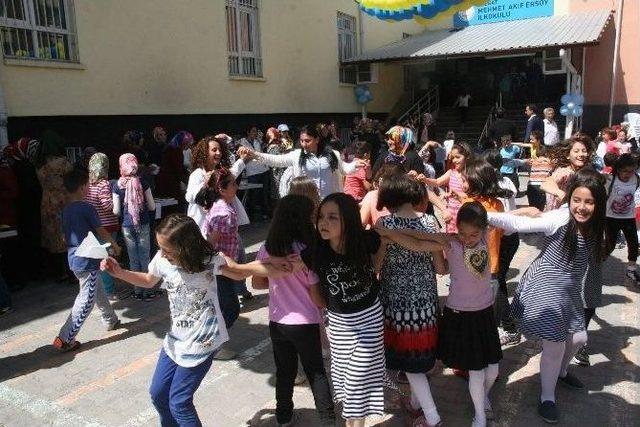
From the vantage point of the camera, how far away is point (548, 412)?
3.02m

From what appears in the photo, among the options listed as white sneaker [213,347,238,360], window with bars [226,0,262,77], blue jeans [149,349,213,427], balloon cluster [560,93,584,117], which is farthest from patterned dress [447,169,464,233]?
balloon cluster [560,93,584,117]

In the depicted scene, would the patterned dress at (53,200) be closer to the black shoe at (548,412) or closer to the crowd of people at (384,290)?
the crowd of people at (384,290)

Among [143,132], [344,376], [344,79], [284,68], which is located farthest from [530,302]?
[344,79]

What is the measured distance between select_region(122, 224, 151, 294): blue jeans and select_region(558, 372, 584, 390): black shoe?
4094mm

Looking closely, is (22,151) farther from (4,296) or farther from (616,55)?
(616,55)

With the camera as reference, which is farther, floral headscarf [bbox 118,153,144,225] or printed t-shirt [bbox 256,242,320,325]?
floral headscarf [bbox 118,153,144,225]

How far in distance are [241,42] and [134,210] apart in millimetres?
7330

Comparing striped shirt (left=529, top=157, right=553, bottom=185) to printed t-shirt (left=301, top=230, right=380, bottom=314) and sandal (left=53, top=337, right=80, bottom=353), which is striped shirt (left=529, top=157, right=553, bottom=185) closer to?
printed t-shirt (left=301, top=230, right=380, bottom=314)

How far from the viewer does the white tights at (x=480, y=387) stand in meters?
2.81

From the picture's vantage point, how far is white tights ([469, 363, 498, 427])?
281 cm

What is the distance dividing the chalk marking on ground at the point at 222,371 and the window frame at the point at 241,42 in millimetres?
8083

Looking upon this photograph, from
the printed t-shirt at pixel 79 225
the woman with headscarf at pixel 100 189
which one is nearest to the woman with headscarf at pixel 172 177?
the woman with headscarf at pixel 100 189

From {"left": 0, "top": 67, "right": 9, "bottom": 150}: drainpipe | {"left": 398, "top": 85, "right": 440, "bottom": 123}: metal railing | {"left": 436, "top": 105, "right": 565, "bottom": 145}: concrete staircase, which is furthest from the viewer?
{"left": 398, "top": 85, "right": 440, "bottom": 123}: metal railing

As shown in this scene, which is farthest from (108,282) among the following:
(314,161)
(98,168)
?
(314,161)
